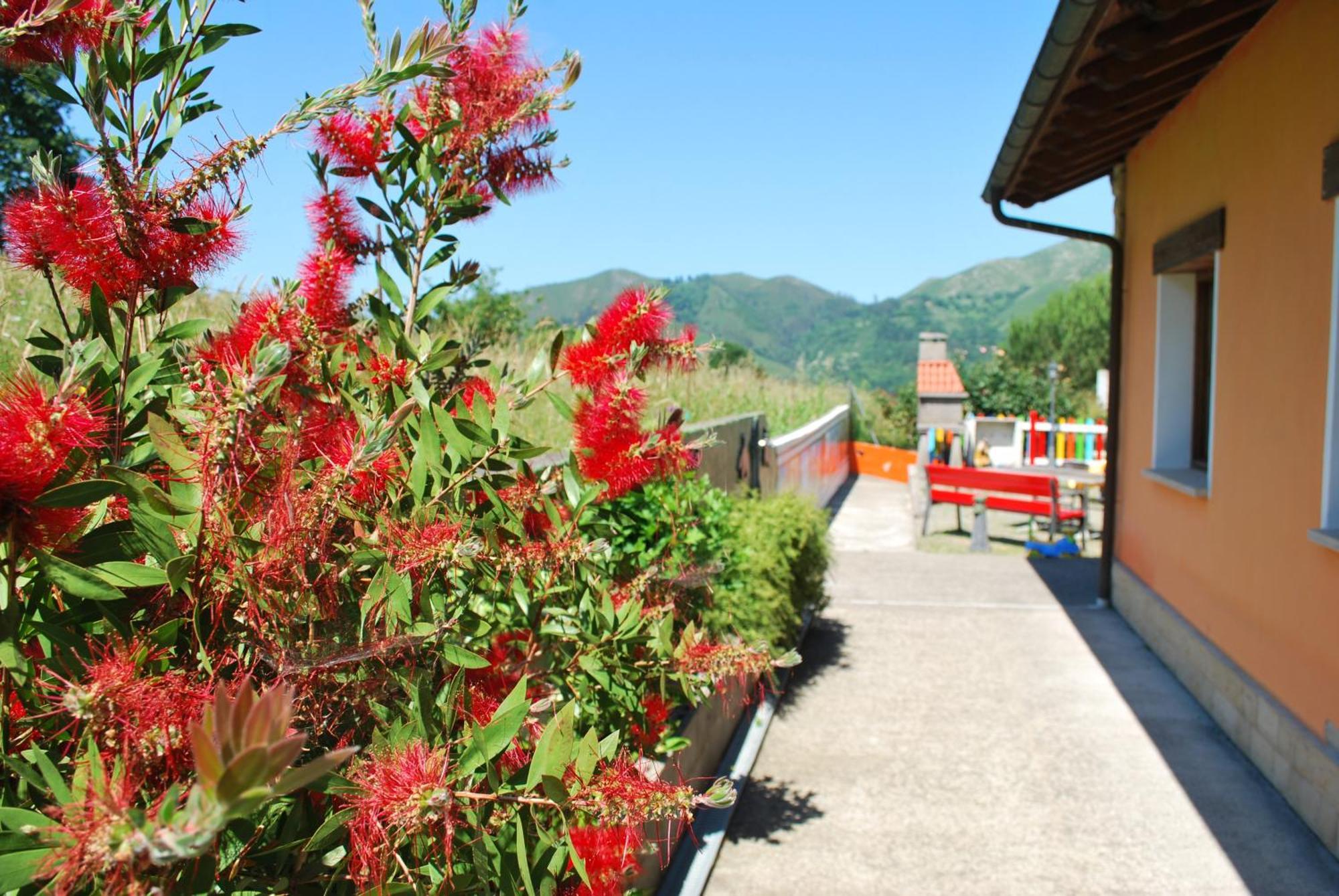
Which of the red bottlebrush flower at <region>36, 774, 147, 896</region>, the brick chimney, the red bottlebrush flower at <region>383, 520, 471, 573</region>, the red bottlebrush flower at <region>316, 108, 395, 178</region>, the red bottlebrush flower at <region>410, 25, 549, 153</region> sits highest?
the brick chimney

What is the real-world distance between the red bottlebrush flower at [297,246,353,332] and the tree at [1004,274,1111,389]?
50844mm

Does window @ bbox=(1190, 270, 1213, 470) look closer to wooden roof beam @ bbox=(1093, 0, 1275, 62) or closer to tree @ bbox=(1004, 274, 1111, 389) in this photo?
wooden roof beam @ bbox=(1093, 0, 1275, 62)

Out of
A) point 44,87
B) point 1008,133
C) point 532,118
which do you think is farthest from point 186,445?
point 1008,133

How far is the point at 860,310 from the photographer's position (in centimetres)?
9419

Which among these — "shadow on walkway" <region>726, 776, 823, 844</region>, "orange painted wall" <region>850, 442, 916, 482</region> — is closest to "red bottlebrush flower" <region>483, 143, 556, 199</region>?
"shadow on walkway" <region>726, 776, 823, 844</region>

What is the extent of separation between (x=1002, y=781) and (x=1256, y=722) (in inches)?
43.1

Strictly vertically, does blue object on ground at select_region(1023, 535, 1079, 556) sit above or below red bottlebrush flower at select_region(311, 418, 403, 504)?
below

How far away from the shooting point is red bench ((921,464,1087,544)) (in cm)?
961

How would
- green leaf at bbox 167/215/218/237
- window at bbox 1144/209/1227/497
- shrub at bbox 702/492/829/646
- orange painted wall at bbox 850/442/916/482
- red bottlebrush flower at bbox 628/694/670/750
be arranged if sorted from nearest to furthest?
1. green leaf at bbox 167/215/218/237
2. red bottlebrush flower at bbox 628/694/670/750
3. shrub at bbox 702/492/829/646
4. window at bbox 1144/209/1227/497
5. orange painted wall at bbox 850/442/916/482

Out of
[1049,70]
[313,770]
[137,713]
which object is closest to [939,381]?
[1049,70]

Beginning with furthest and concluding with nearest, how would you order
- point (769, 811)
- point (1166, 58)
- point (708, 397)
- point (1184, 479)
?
point (708, 397) < point (1184, 479) < point (1166, 58) < point (769, 811)

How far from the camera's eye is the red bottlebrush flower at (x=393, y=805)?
3.46 ft

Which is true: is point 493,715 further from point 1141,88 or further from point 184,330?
point 1141,88

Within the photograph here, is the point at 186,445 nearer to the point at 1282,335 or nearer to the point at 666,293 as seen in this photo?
the point at 666,293
